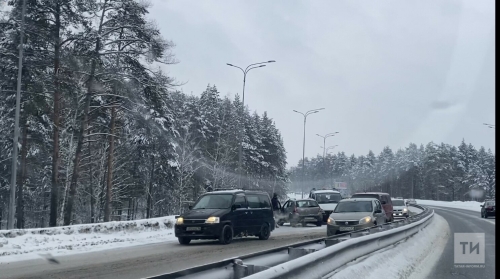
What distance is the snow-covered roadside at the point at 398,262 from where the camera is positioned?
9109 mm

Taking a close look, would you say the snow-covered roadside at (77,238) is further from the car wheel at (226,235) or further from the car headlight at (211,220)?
the car wheel at (226,235)

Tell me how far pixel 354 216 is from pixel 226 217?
4.42 meters

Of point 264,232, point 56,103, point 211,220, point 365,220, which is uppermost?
point 56,103

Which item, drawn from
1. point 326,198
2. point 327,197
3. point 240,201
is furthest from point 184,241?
point 327,197

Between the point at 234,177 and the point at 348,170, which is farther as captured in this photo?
the point at 348,170

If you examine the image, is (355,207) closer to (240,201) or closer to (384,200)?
(240,201)

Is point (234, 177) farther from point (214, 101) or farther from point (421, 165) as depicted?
point (421, 165)

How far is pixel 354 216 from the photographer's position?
18.9 metres

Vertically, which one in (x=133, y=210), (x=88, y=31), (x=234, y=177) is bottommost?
(x=133, y=210)

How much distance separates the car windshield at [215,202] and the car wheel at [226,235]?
81 cm

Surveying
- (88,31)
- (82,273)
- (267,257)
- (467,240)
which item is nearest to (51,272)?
(82,273)

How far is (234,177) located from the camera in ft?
201

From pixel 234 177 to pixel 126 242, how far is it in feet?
139

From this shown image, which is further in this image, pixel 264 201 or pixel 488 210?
pixel 488 210
